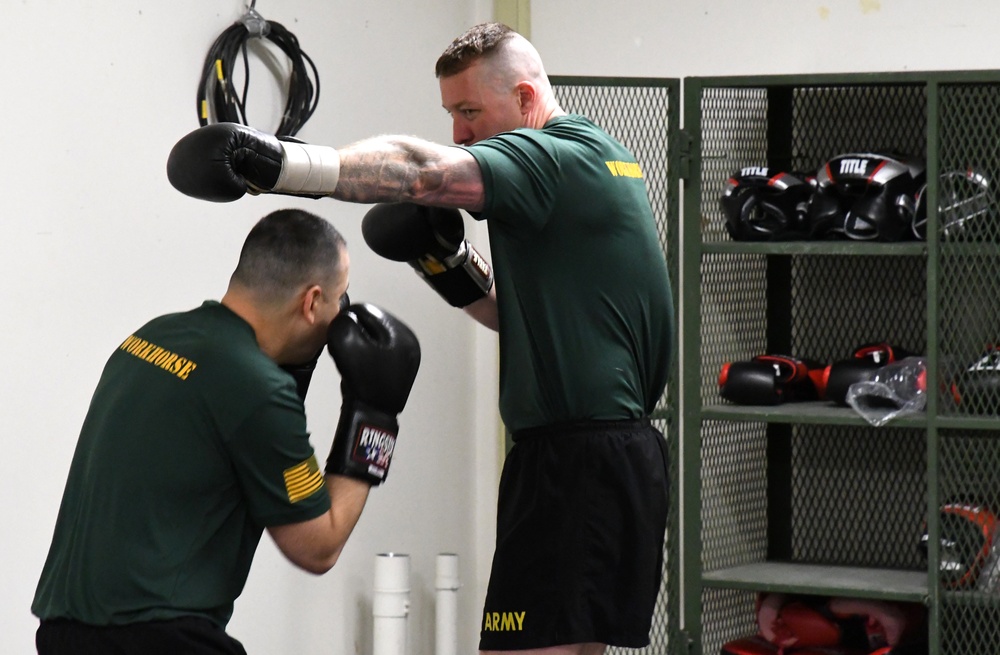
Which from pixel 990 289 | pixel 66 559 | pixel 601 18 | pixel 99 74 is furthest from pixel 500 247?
pixel 601 18

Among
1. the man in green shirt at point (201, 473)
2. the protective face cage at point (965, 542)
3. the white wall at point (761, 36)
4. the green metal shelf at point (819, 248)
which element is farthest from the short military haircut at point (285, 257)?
the white wall at point (761, 36)

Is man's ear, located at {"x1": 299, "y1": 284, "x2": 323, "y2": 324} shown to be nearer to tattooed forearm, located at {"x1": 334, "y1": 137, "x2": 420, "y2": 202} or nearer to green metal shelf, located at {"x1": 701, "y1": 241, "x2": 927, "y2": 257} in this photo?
tattooed forearm, located at {"x1": 334, "y1": 137, "x2": 420, "y2": 202}

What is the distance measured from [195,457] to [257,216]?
63.9 inches

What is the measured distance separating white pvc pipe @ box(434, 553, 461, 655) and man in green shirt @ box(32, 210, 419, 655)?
2039 mm

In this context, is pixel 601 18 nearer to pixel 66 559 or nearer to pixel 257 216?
pixel 257 216

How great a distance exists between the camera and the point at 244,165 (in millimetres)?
1775

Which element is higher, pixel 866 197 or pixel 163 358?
pixel 866 197

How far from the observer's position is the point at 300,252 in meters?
2.04

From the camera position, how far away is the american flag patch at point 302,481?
194cm

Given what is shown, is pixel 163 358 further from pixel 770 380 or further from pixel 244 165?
pixel 770 380

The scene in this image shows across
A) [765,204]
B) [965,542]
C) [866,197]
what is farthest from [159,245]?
[965,542]

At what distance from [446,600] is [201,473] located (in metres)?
2.25

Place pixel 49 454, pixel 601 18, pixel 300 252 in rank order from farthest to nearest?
pixel 601 18
pixel 49 454
pixel 300 252

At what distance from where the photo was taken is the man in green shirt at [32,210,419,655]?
73.6 inches
